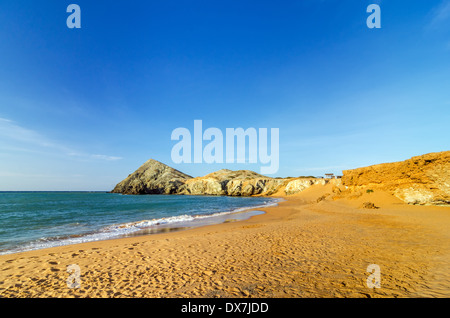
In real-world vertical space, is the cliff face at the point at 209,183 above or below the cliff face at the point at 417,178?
below

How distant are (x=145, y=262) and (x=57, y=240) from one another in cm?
983

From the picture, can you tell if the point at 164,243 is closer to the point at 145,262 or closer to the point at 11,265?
the point at 145,262

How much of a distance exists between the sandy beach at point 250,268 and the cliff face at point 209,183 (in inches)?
2389

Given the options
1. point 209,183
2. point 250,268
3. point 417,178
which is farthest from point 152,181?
point 250,268

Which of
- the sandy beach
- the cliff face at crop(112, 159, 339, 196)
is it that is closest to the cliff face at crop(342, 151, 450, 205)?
the sandy beach

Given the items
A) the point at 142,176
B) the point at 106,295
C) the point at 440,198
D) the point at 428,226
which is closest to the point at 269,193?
the point at 440,198

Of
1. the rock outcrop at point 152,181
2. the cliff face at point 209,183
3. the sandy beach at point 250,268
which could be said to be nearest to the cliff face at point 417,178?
the sandy beach at point 250,268

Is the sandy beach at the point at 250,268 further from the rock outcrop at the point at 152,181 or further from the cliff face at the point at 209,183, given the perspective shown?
the rock outcrop at the point at 152,181

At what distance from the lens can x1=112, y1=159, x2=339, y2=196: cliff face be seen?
3247 inches

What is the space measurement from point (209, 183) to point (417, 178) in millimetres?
86170

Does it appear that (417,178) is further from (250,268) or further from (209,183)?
(209,183)

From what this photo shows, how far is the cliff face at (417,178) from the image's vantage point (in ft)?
60.4

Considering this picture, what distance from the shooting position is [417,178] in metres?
20.7

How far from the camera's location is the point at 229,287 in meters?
5.28
